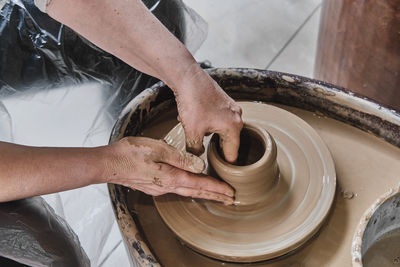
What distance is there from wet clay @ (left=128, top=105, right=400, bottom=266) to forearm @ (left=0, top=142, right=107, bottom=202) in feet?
0.77

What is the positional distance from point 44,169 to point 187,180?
1.13 feet

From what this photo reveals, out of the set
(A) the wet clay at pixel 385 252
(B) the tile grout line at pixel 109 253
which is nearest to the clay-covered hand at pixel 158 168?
(A) the wet clay at pixel 385 252

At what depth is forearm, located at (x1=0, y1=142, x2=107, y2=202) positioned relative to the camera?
1.06m

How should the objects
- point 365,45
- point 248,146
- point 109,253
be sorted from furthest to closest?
1. point 109,253
2. point 365,45
3. point 248,146

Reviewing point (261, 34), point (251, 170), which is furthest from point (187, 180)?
point (261, 34)

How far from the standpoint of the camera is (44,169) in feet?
3.56

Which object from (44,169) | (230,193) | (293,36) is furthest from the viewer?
(293,36)

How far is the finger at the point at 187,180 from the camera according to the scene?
1.16 meters

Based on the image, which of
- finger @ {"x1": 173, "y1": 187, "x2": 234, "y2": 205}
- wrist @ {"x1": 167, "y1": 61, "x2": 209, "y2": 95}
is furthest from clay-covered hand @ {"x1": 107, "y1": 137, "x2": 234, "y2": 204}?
wrist @ {"x1": 167, "y1": 61, "x2": 209, "y2": 95}

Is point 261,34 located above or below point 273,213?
above

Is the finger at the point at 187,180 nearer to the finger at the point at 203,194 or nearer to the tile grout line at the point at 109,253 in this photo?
the finger at the point at 203,194

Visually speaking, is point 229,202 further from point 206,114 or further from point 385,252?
point 385,252

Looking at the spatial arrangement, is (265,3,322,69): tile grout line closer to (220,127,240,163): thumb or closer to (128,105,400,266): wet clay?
(128,105,400,266): wet clay

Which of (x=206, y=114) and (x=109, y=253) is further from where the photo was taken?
(x=109, y=253)
